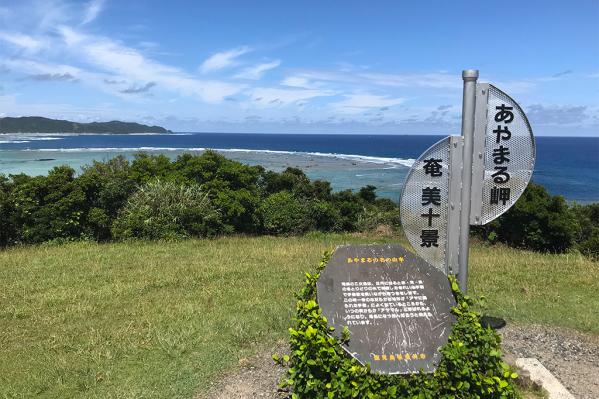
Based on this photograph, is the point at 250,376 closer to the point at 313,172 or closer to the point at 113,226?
the point at 113,226

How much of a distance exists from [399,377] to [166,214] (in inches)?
478

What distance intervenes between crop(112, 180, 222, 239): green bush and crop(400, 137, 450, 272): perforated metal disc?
32.5 ft

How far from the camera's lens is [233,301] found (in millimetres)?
7043

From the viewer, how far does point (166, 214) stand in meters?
14.6

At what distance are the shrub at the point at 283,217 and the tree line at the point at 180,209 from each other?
1.4 inches

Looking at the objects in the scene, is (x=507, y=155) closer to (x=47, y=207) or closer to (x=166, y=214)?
(x=166, y=214)

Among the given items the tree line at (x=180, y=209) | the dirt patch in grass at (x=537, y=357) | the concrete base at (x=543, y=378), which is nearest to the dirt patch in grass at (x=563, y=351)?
the dirt patch in grass at (x=537, y=357)

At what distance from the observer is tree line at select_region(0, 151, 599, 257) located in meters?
14.1

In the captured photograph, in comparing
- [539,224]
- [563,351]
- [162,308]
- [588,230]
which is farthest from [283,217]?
[563,351]

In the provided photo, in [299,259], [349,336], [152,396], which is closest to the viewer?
[349,336]

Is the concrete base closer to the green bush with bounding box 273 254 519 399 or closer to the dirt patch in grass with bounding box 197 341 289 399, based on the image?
the green bush with bounding box 273 254 519 399

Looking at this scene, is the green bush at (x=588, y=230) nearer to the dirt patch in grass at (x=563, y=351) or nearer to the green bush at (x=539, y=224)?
the green bush at (x=539, y=224)

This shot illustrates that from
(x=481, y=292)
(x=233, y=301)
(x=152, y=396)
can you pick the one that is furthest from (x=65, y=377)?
(x=481, y=292)

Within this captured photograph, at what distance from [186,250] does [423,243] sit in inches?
301
